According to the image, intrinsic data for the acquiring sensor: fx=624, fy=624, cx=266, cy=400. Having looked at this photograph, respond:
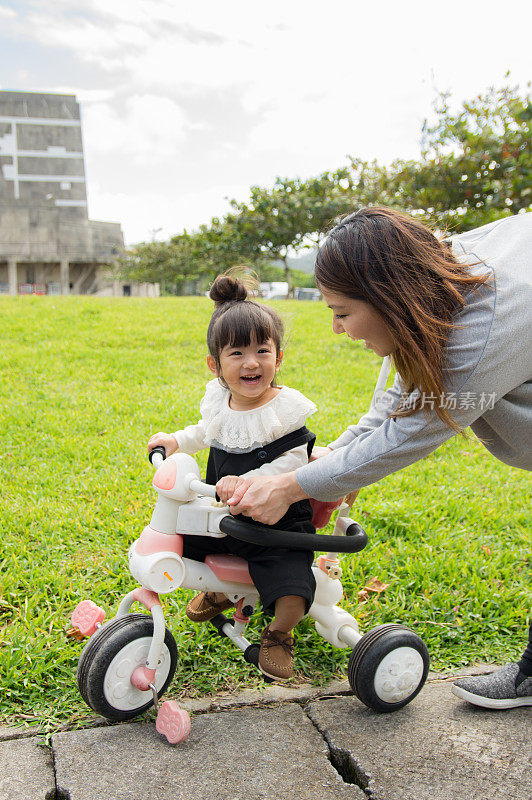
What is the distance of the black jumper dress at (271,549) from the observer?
188cm

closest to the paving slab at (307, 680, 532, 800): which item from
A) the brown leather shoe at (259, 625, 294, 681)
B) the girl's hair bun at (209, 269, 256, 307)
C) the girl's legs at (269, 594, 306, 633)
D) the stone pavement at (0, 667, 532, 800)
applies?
the stone pavement at (0, 667, 532, 800)

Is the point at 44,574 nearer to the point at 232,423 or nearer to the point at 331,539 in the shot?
the point at 232,423

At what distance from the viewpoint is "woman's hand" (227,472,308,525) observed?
171 cm

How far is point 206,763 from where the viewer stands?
1725mm

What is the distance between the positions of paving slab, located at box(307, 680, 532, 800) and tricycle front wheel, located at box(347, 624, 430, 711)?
74 mm

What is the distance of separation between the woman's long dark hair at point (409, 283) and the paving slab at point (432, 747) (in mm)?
973

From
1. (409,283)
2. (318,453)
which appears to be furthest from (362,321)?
(318,453)

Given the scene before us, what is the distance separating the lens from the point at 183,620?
2.36 metres

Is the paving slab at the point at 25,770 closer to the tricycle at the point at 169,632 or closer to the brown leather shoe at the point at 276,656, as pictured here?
the tricycle at the point at 169,632

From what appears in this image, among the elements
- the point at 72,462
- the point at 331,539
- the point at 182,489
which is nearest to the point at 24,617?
the point at 182,489

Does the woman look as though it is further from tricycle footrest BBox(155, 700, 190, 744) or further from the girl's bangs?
tricycle footrest BBox(155, 700, 190, 744)

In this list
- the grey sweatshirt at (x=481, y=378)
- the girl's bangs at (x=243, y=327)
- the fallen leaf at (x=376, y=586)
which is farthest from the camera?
the fallen leaf at (x=376, y=586)

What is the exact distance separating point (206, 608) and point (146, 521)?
2.77 feet

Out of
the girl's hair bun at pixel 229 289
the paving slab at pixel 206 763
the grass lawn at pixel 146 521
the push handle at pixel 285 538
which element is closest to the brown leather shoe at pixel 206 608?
the grass lawn at pixel 146 521
